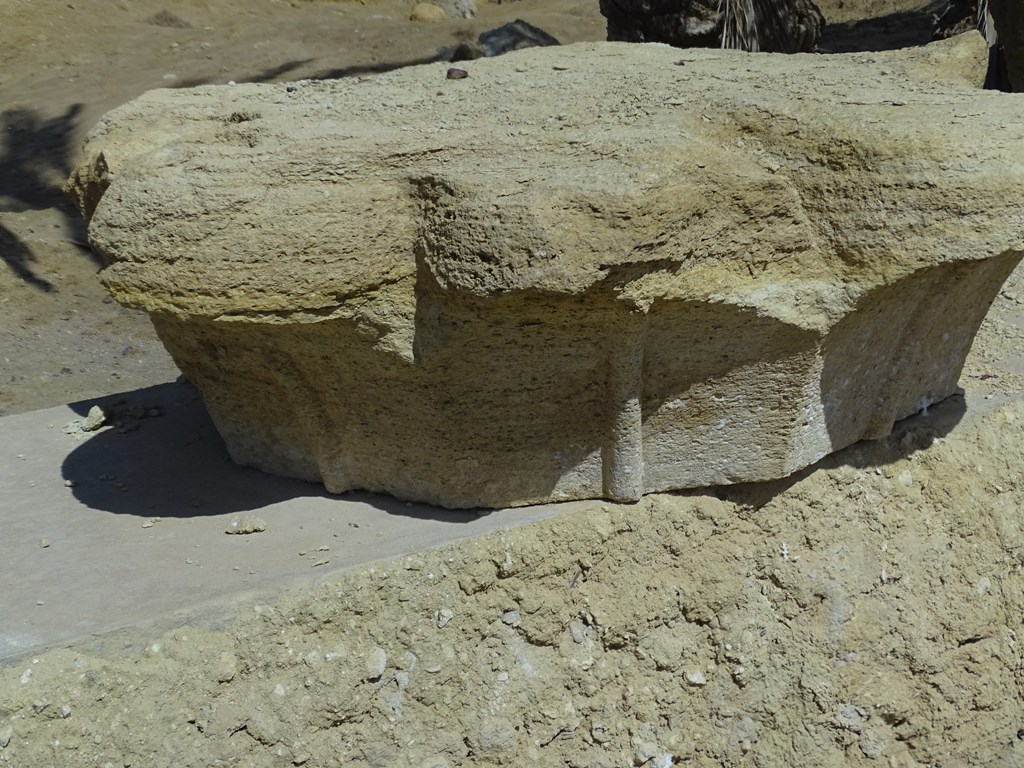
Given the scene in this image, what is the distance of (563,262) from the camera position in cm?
196

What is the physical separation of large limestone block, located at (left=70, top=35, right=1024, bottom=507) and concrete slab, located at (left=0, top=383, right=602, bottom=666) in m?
0.10

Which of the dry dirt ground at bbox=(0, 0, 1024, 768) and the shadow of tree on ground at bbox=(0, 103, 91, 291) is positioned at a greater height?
the dry dirt ground at bbox=(0, 0, 1024, 768)

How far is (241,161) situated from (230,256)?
250mm

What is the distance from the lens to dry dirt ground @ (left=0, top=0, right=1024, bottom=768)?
2117mm

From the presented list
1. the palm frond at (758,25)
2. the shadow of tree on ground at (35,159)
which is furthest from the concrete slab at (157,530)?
the shadow of tree on ground at (35,159)

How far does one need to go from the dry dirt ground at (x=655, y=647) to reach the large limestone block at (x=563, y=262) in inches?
7.0

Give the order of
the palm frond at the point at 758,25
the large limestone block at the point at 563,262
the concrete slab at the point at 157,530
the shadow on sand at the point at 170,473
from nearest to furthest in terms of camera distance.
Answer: the large limestone block at the point at 563,262
the concrete slab at the point at 157,530
the shadow on sand at the point at 170,473
the palm frond at the point at 758,25

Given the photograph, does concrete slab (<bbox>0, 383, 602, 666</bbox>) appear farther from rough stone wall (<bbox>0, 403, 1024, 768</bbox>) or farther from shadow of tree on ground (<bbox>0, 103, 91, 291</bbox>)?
shadow of tree on ground (<bbox>0, 103, 91, 291</bbox>)

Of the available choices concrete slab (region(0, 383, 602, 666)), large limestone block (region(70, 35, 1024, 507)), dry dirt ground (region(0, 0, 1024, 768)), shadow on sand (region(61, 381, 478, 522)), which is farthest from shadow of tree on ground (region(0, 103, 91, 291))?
dry dirt ground (region(0, 0, 1024, 768))

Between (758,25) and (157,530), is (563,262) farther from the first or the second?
(758,25)

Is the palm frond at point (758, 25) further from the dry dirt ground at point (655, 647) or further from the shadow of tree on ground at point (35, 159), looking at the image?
the shadow of tree on ground at point (35, 159)

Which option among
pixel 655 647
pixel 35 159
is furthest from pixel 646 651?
pixel 35 159

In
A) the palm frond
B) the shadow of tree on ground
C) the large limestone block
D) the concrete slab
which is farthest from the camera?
the shadow of tree on ground

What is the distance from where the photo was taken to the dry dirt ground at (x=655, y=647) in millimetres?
2117
